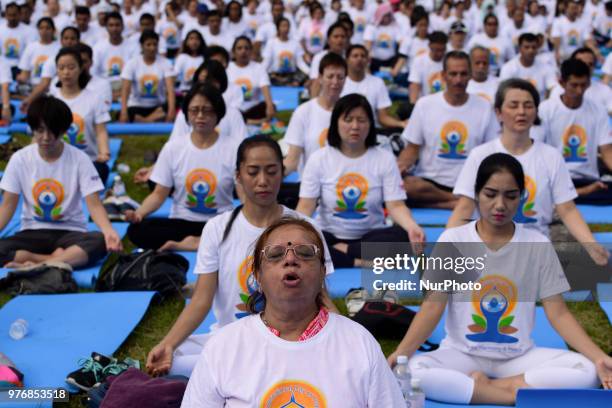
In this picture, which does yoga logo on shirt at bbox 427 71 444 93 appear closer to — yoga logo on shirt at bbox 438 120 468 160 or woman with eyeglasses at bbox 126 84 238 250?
yoga logo on shirt at bbox 438 120 468 160

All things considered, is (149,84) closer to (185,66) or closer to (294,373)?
(185,66)

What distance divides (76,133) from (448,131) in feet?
10.8

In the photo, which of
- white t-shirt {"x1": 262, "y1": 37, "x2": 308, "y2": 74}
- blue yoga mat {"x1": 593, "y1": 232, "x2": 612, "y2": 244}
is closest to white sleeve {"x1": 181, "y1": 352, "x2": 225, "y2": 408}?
blue yoga mat {"x1": 593, "y1": 232, "x2": 612, "y2": 244}

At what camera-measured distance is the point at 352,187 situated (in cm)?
654

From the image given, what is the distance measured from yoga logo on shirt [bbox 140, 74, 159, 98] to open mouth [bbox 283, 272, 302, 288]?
28.1 ft

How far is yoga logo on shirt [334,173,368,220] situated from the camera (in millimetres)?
6527

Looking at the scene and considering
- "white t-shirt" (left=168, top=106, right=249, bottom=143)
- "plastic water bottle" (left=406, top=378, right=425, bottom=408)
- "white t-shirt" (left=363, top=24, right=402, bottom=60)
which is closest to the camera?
"plastic water bottle" (left=406, top=378, right=425, bottom=408)

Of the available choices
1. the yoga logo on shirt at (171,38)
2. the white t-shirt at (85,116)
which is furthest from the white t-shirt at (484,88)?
the yoga logo on shirt at (171,38)

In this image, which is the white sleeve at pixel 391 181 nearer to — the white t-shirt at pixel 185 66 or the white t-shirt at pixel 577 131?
the white t-shirt at pixel 577 131

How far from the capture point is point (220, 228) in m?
4.75

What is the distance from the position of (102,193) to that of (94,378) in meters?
3.98

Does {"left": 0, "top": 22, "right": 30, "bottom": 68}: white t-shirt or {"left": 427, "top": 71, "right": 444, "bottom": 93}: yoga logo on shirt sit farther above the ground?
{"left": 0, "top": 22, "right": 30, "bottom": 68}: white t-shirt

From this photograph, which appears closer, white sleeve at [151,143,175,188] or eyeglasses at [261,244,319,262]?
eyeglasses at [261,244,319,262]

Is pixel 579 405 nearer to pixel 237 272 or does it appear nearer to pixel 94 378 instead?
pixel 237 272
